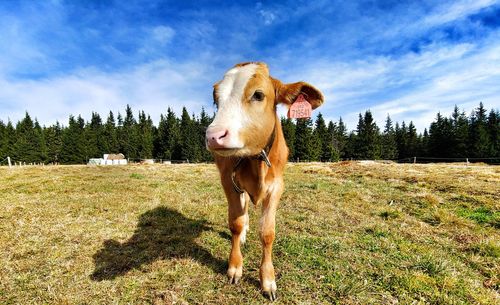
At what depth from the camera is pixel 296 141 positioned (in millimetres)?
77312

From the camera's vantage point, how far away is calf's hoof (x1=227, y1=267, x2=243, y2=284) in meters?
4.21

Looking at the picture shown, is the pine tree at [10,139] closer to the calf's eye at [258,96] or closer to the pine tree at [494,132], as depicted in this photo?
the calf's eye at [258,96]

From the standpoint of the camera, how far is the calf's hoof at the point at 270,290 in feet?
12.4

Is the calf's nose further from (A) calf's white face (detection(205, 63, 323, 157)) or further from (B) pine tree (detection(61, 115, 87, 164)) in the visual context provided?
(B) pine tree (detection(61, 115, 87, 164))

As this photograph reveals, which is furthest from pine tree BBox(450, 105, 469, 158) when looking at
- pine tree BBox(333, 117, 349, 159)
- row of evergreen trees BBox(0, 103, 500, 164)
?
pine tree BBox(333, 117, 349, 159)

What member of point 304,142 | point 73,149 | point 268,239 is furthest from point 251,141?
point 73,149

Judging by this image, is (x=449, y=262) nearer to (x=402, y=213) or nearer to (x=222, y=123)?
(x=402, y=213)

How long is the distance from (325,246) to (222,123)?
3.43m

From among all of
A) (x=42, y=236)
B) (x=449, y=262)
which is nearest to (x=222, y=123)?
(x=449, y=262)

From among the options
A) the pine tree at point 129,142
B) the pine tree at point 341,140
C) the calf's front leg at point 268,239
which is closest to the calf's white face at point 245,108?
the calf's front leg at point 268,239

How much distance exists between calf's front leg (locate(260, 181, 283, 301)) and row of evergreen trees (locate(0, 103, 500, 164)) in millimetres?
70373

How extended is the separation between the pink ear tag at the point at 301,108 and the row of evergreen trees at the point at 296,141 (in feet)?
231

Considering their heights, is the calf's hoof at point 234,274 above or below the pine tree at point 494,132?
below

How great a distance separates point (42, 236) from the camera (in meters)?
5.72
